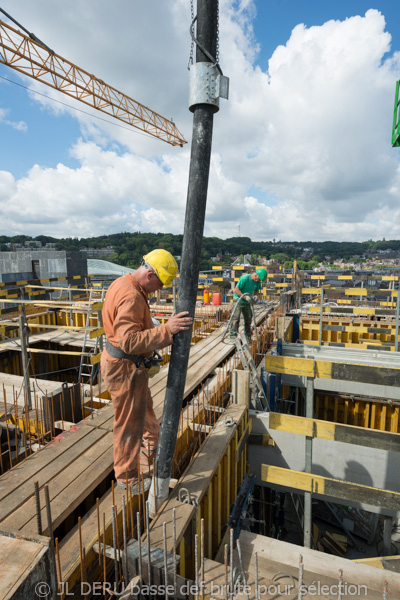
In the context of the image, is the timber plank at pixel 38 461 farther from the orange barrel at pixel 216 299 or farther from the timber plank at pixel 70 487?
the orange barrel at pixel 216 299

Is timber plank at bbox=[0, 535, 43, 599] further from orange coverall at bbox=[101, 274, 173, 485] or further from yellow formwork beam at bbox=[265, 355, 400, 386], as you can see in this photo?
yellow formwork beam at bbox=[265, 355, 400, 386]

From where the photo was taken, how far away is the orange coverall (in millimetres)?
2621

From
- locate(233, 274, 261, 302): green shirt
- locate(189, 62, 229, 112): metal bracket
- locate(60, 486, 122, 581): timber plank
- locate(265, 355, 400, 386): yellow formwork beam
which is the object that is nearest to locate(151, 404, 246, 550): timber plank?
locate(60, 486, 122, 581): timber plank

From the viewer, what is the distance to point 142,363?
299 centimetres

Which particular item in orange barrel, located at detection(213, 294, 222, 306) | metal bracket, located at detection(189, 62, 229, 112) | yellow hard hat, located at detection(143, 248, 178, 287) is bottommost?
orange barrel, located at detection(213, 294, 222, 306)

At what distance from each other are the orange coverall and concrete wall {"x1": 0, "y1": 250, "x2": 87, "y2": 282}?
22309 millimetres

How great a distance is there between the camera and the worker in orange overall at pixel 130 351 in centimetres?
264

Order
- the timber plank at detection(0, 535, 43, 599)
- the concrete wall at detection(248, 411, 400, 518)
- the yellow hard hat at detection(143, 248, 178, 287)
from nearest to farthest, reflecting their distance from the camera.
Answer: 1. the timber plank at detection(0, 535, 43, 599)
2. the yellow hard hat at detection(143, 248, 178, 287)
3. the concrete wall at detection(248, 411, 400, 518)

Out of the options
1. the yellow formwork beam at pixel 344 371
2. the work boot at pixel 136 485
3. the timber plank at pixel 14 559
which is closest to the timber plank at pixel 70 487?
the work boot at pixel 136 485

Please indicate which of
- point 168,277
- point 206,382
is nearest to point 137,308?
point 168,277

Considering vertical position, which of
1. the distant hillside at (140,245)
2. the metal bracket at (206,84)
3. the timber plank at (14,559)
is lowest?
the timber plank at (14,559)

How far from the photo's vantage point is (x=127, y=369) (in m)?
2.86

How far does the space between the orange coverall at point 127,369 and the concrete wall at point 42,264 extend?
22.3 m

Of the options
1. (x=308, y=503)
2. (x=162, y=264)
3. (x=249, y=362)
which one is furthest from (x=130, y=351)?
(x=308, y=503)
